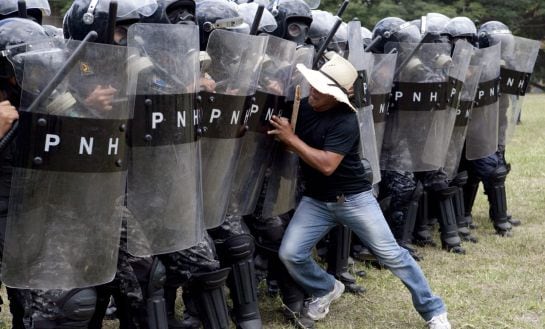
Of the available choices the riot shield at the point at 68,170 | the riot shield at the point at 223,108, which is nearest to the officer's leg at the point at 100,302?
the riot shield at the point at 68,170

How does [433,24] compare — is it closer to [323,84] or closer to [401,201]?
[401,201]

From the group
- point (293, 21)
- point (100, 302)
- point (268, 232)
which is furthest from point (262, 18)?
point (100, 302)

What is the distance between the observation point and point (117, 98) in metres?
3.53

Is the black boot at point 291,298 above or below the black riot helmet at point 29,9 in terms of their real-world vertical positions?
below

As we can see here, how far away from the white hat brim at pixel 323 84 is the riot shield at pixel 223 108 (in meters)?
0.37

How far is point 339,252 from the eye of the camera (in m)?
6.20

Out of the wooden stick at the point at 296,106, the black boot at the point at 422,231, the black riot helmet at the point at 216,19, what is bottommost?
the black boot at the point at 422,231

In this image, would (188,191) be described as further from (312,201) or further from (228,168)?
(312,201)

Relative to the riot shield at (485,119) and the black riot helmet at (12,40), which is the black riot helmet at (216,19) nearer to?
the black riot helmet at (12,40)

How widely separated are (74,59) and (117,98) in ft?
0.86

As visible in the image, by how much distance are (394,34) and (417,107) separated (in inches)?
27.7

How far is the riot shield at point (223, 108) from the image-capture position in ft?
14.3

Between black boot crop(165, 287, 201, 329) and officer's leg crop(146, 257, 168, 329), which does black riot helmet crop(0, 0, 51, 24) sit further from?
officer's leg crop(146, 257, 168, 329)

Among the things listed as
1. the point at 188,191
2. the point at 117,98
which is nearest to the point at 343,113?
the point at 188,191
